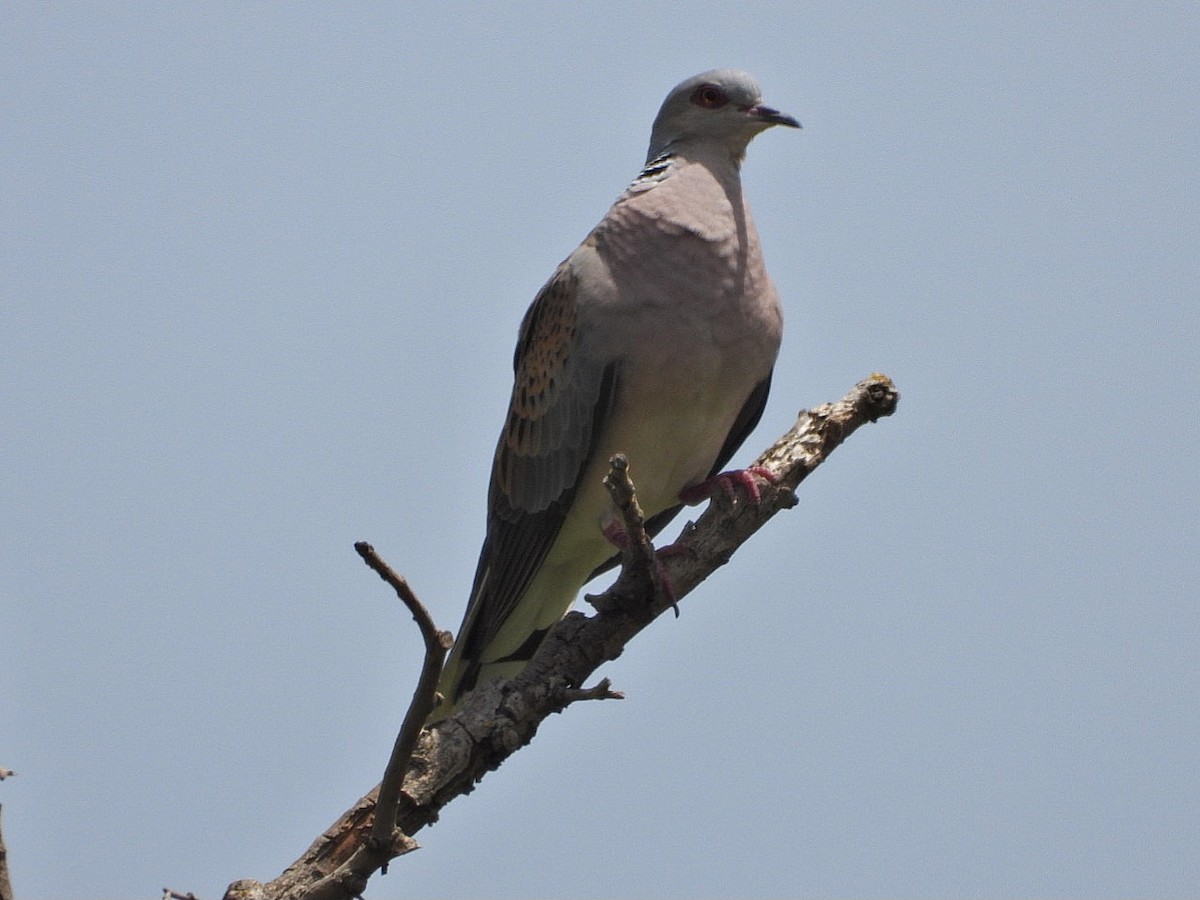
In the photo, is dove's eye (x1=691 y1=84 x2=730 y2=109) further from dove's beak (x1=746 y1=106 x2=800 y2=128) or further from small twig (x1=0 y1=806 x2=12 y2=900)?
small twig (x1=0 y1=806 x2=12 y2=900)

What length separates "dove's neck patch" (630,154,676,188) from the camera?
16.5 ft

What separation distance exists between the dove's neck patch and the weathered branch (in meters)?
1.10

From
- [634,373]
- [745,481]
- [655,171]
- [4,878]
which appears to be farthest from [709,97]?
[4,878]

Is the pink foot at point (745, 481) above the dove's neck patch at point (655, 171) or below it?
below

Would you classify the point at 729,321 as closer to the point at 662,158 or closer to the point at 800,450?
the point at 800,450

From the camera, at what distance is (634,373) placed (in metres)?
4.64

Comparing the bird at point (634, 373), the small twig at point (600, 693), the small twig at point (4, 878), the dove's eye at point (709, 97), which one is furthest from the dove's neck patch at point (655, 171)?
the small twig at point (4, 878)

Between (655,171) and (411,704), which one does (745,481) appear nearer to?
(655,171)

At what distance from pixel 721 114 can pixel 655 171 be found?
1.09ft

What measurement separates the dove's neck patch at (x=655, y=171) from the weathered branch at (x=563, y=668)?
1100mm

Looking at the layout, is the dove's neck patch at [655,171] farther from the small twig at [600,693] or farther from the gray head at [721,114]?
the small twig at [600,693]

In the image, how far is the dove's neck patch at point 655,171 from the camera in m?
5.04

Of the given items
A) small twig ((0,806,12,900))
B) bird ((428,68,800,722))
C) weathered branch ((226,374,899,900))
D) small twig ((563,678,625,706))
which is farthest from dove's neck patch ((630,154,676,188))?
small twig ((0,806,12,900))

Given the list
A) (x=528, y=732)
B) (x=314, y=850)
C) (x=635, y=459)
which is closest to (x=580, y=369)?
(x=635, y=459)
